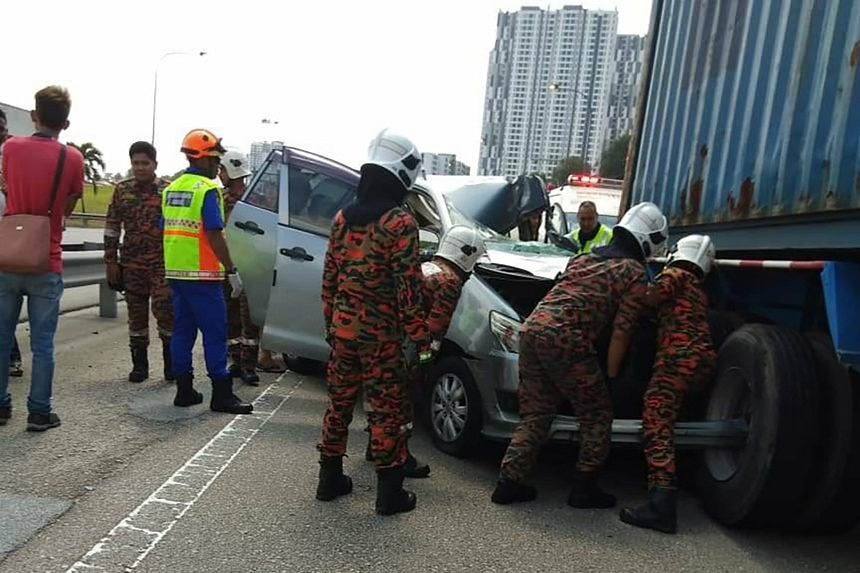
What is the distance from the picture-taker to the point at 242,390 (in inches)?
235

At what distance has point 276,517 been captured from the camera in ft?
11.6

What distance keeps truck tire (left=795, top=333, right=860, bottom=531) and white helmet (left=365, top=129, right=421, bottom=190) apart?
2.15 meters

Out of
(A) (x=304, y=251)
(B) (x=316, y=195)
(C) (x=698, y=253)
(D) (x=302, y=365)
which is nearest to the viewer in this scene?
(C) (x=698, y=253)

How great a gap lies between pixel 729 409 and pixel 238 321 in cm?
400

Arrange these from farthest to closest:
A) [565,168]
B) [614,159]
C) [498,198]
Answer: [565,168] → [614,159] → [498,198]

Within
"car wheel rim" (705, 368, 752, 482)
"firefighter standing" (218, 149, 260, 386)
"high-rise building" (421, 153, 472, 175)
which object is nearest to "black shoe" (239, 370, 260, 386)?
"firefighter standing" (218, 149, 260, 386)

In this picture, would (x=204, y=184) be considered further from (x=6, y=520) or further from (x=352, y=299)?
(x=6, y=520)

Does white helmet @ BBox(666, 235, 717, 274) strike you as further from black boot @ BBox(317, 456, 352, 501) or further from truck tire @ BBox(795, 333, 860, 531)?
black boot @ BBox(317, 456, 352, 501)

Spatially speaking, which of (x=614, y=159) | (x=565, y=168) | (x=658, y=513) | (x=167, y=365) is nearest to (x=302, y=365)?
(x=167, y=365)

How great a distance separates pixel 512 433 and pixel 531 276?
1.06m

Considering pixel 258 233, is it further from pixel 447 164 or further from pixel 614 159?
pixel 614 159

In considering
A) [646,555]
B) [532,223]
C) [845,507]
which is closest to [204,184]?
[646,555]

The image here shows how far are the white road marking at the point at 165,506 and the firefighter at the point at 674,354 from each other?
221cm

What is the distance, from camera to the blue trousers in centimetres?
504
